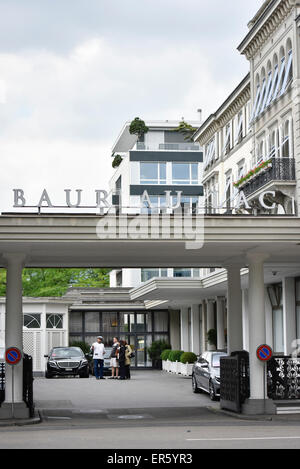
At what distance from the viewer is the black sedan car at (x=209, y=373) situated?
1036 inches

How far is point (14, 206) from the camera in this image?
65.7ft

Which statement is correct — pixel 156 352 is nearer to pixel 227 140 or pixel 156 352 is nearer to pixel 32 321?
pixel 32 321

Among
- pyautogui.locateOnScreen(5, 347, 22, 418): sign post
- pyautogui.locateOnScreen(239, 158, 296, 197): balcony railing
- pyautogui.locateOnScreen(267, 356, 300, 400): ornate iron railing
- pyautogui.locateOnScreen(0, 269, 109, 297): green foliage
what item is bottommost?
pyautogui.locateOnScreen(267, 356, 300, 400): ornate iron railing

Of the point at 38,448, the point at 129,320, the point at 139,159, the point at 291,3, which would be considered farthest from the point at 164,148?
the point at 38,448

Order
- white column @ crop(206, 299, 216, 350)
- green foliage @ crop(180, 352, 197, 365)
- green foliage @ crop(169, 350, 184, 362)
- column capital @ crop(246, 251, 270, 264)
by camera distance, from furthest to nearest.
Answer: white column @ crop(206, 299, 216, 350)
green foliage @ crop(169, 350, 184, 362)
green foliage @ crop(180, 352, 197, 365)
column capital @ crop(246, 251, 270, 264)

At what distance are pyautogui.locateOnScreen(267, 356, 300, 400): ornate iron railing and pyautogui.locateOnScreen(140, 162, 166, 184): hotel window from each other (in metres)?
54.7

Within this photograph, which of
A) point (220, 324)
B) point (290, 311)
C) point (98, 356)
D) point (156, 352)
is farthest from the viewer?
point (156, 352)

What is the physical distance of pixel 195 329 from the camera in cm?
4856

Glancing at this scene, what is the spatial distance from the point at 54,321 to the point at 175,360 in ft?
21.1

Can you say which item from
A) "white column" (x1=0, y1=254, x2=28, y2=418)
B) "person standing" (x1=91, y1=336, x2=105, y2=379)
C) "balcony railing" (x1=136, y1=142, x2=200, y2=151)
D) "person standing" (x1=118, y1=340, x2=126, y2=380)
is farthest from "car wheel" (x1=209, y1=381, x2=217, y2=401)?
"balcony railing" (x1=136, y1=142, x2=200, y2=151)

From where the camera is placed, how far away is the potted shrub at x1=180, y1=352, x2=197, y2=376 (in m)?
40.4

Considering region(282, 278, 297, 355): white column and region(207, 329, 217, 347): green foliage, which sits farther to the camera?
region(207, 329, 217, 347): green foliage

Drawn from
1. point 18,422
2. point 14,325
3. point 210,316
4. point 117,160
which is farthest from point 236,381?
point 117,160

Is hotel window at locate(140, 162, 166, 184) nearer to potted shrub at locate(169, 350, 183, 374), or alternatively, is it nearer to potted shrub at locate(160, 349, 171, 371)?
potted shrub at locate(160, 349, 171, 371)
